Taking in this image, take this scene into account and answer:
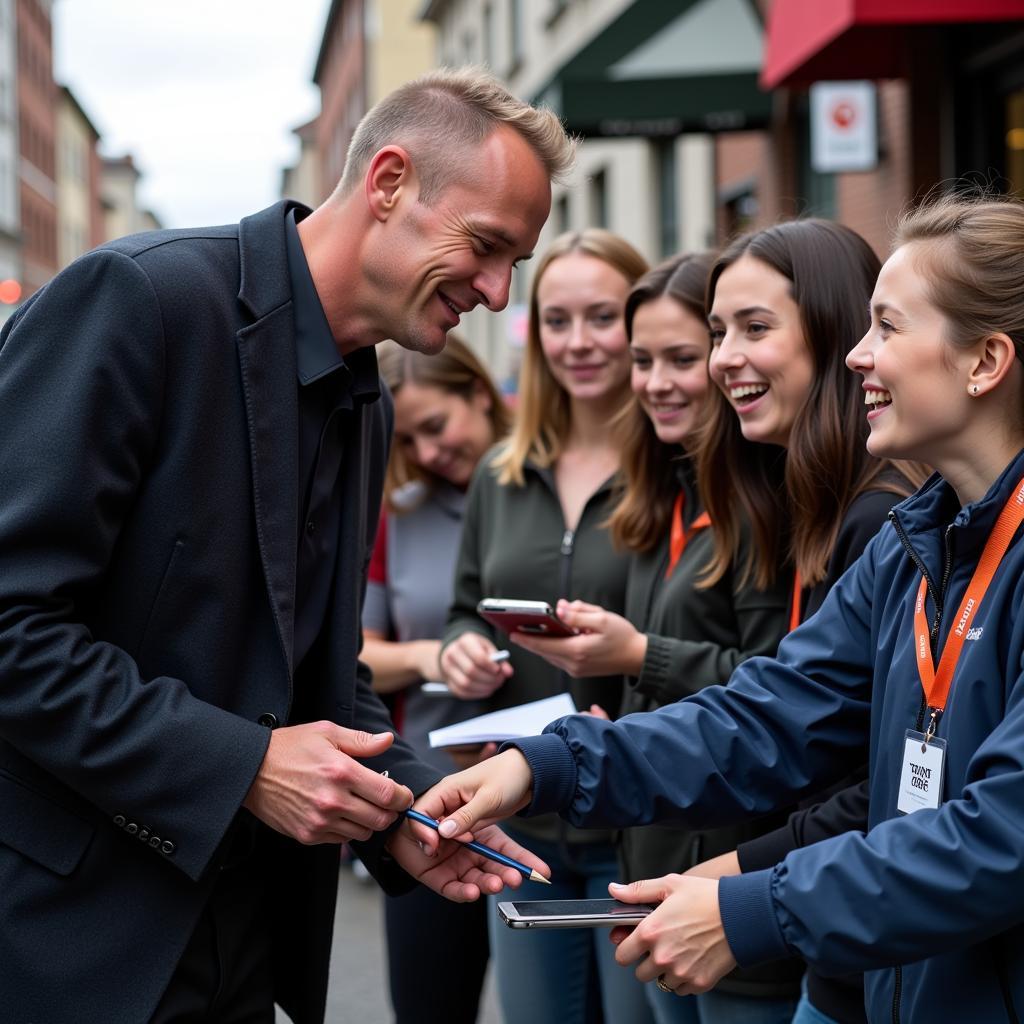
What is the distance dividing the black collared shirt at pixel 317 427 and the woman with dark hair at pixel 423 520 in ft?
5.55

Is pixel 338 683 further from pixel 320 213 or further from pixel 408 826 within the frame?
pixel 320 213

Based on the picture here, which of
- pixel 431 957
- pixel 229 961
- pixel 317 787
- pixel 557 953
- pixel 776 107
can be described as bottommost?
pixel 431 957

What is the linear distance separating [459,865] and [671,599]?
3.22ft

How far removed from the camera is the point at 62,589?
2.07m

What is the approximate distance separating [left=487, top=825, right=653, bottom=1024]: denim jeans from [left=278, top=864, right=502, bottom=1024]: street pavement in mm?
1298

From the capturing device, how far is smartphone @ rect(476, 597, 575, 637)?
3279mm

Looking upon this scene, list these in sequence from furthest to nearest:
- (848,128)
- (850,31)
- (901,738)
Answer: (848,128)
(850,31)
(901,738)

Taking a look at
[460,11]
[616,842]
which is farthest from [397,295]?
[460,11]

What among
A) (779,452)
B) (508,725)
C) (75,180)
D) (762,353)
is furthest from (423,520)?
(75,180)

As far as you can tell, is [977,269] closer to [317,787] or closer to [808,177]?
[317,787]

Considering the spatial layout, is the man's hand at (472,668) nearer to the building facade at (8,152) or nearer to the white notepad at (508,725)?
the white notepad at (508,725)

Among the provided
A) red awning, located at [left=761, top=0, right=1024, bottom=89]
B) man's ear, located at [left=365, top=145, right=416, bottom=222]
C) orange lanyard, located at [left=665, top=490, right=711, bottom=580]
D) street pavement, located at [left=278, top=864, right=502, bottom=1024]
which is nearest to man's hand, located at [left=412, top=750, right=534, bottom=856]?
man's ear, located at [left=365, top=145, right=416, bottom=222]

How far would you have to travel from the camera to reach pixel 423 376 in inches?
184

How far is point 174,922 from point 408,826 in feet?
1.67
